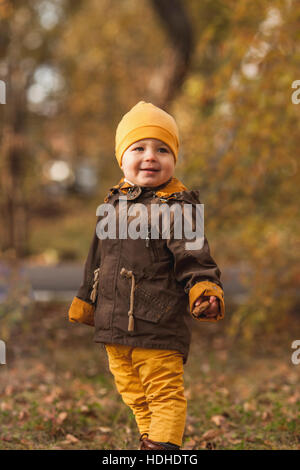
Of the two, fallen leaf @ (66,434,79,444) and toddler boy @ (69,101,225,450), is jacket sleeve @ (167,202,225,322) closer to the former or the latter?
toddler boy @ (69,101,225,450)

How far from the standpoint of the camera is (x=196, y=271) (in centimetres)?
254

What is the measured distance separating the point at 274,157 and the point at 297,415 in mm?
2465

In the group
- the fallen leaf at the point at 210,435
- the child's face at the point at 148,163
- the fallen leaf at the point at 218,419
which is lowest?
the fallen leaf at the point at 210,435

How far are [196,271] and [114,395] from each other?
2.27m

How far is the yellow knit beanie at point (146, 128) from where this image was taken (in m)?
2.76

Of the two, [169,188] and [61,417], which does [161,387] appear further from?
[61,417]

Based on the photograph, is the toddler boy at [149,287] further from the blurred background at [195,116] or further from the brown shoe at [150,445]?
the blurred background at [195,116]

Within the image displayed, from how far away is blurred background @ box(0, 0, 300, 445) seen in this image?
5.27 m

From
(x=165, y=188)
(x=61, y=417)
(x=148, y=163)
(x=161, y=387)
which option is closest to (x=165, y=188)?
(x=165, y=188)

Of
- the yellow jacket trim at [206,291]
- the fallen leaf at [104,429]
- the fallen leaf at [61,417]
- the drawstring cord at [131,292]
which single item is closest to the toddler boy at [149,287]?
the drawstring cord at [131,292]

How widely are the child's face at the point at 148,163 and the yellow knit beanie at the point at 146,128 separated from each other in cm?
3

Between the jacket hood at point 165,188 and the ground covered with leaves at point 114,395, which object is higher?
the jacket hood at point 165,188

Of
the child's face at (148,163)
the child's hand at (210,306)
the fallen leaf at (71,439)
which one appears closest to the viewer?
the child's hand at (210,306)

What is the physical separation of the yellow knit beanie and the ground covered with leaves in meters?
1.78
